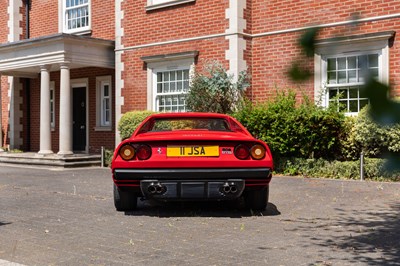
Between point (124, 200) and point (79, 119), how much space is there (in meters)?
12.4

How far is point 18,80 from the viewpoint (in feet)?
64.2

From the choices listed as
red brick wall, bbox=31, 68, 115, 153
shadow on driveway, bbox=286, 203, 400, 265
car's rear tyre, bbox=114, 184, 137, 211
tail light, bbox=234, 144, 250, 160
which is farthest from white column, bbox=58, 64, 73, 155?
shadow on driveway, bbox=286, 203, 400, 265

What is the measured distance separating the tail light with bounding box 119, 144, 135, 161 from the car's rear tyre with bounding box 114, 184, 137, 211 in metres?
0.63

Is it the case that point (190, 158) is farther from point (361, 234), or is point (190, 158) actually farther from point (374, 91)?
point (374, 91)

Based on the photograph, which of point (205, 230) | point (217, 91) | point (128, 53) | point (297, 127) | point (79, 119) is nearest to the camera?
point (205, 230)

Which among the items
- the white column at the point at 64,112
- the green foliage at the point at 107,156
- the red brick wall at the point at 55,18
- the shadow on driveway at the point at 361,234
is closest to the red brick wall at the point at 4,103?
the red brick wall at the point at 55,18

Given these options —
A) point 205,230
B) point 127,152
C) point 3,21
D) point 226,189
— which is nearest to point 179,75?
point 127,152

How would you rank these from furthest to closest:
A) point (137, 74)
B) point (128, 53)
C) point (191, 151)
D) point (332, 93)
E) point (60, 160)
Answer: point (128, 53), point (137, 74), point (60, 160), point (332, 93), point (191, 151)

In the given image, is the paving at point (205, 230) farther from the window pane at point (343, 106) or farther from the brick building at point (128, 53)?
the brick building at point (128, 53)

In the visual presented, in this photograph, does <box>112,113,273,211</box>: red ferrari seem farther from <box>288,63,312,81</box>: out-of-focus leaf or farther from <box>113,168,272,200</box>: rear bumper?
<box>288,63,312,81</box>: out-of-focus leaf

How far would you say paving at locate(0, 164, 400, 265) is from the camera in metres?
4.13

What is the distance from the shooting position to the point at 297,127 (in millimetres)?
10977

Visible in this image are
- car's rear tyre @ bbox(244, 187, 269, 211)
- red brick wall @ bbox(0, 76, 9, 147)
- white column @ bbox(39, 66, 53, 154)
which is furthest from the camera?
red brick wall @ bbox(0, 76, 9, 147)

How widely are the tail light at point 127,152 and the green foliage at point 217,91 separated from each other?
6.92m
